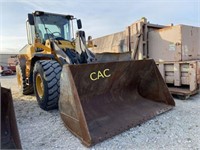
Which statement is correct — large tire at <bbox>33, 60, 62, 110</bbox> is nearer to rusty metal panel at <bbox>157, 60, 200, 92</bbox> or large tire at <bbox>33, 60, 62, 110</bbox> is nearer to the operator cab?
the operator cab

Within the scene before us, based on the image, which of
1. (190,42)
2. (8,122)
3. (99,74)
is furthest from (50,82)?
(190,42)

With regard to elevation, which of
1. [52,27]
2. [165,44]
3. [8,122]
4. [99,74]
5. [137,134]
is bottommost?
[137,134]

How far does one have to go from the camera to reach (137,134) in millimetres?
2477

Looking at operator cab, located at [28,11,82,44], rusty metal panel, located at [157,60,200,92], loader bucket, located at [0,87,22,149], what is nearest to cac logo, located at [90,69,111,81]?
loader bucket, located at [0,87,22,149]

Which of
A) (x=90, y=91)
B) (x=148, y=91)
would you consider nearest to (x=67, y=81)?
(x=90, y=91)

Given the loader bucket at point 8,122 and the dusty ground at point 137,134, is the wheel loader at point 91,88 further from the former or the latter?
the loader bucket at point 8,122

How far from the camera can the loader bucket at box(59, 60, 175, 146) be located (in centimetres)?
231

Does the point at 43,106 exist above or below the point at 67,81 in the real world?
below

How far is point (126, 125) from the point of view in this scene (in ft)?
8.57

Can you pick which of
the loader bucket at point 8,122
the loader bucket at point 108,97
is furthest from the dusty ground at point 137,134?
the loader bucket at point 8,122

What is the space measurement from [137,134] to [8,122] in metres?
1.63

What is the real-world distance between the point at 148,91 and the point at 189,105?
0.96 metres

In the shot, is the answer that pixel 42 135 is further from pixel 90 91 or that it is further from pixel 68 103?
pixel 90 91

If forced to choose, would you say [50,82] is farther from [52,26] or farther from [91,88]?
[52,26]
